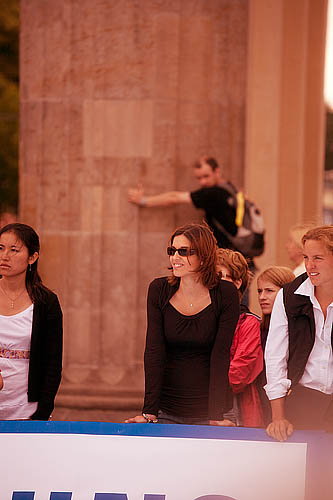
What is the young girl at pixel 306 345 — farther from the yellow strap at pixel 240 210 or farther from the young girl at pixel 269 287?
the yellow strap at pixel 240 210

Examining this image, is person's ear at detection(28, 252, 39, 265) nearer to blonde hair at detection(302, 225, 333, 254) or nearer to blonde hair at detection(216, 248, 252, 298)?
blonde hair at detection(216, 248, 252, 298)

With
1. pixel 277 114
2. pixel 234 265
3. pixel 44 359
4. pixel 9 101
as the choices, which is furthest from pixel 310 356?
pixel 9 101

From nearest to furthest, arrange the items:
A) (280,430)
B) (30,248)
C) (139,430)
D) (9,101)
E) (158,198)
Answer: (280,430) → (139,430) → (30,248) → (158,198) → (9,101)

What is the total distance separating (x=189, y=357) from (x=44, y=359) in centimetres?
81

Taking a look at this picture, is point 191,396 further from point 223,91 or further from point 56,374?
point 223,91

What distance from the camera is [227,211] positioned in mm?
7641

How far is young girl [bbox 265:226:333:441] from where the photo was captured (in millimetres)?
3924

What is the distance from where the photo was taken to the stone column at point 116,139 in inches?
309

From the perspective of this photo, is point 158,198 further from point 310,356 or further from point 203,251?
point 310,356

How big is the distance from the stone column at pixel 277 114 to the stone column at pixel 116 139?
0.26 metres

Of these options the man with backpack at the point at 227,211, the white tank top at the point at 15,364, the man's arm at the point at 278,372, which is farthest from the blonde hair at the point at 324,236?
the man with backpack at the point at 227,211

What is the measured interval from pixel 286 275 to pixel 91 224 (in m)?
3.43

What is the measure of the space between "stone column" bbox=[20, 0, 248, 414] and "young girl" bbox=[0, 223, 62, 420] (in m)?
3.48

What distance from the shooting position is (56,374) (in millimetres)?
4398
